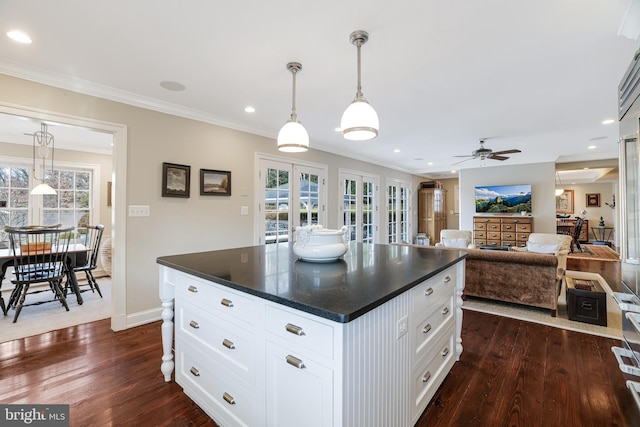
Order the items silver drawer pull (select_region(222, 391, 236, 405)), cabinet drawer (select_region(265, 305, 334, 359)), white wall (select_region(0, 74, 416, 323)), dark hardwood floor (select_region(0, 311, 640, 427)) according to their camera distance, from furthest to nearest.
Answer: white wall (select_region(0, 74, 416, 323)), dark hardwood floor (select_region(0, 311, 640, 427)), silver drawer pull (select_region(222, 391, 236, 405)), cabinet drawer (select_region(265, 305, 334, 359))

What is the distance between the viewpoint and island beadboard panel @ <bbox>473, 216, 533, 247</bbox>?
6.70m

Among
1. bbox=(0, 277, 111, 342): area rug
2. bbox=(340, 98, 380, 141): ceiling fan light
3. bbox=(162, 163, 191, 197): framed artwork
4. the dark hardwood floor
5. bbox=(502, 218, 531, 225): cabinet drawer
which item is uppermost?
bbox=(340, 98, 380, 141): ceiling fan light

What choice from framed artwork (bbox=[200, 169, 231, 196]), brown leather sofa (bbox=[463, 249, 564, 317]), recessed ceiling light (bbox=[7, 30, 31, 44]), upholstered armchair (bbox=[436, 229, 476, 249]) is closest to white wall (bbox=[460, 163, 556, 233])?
upholstered armchair (bbox=[436, 229, 476, 249])

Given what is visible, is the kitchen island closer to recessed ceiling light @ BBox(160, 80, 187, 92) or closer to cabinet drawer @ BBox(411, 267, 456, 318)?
cabinet drawer @ BBox(411, 267, 456, 318)

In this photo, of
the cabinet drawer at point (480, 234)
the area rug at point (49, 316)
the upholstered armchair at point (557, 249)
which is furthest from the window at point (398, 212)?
the area rug at point (49, 316)

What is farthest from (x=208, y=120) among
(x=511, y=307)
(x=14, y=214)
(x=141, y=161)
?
(x=511, y=307)

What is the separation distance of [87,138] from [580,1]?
5.95 metres

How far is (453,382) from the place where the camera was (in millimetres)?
2016

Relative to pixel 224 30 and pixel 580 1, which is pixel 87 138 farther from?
pixel 580 1

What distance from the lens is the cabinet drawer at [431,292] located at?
1498mm

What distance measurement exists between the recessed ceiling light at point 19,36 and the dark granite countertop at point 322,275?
1.82m

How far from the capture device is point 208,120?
3.57 m

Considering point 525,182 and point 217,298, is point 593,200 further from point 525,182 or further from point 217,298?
point 217,298

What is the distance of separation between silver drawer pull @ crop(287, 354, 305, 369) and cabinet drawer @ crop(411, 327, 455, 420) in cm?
71
